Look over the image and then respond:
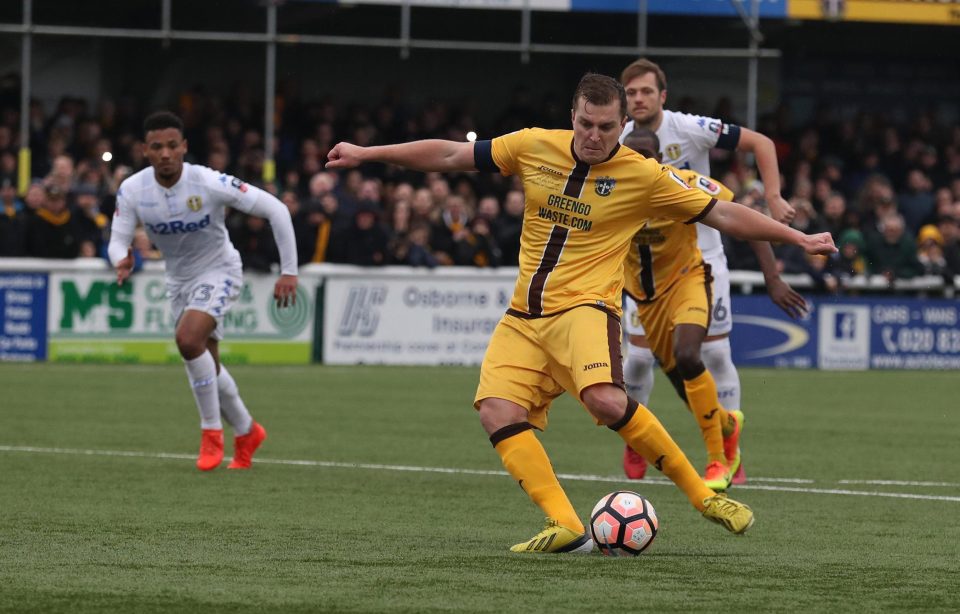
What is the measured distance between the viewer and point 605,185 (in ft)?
24.3

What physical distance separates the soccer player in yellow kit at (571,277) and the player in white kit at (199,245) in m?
3.30

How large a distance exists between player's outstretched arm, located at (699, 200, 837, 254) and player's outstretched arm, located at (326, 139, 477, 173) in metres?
1.07

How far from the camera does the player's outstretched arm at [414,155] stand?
7.32 metres

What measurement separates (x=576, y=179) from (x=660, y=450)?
118 centimetres

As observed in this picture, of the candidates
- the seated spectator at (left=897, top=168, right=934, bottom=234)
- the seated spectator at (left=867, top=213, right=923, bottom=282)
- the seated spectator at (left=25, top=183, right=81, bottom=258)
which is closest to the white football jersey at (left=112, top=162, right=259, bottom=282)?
the seated spectator at (left=25, top=183, right=81, bottom=258)

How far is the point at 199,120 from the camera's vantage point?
25.4 m

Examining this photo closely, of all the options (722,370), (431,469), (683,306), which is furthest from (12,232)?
(683,306)

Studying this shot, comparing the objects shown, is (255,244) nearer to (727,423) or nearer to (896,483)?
(727,423)

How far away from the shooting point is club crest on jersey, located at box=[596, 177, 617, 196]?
7.39 m

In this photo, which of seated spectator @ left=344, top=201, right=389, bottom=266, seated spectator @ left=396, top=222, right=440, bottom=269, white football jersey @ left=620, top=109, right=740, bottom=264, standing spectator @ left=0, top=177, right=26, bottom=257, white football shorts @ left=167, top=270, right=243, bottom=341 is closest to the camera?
white football jersey @ left=620, top=109, right=740, bottom=264

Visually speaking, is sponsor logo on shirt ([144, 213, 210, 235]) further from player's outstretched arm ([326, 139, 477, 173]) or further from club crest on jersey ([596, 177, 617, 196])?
club crest on jersey ([596, 177, 617, 196])

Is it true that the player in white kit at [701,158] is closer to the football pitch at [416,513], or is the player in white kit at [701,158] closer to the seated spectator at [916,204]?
the football pitch at [416,513]

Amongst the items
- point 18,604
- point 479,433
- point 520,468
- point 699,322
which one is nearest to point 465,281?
point 479,433

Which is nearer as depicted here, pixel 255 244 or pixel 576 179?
pixel 576 179
